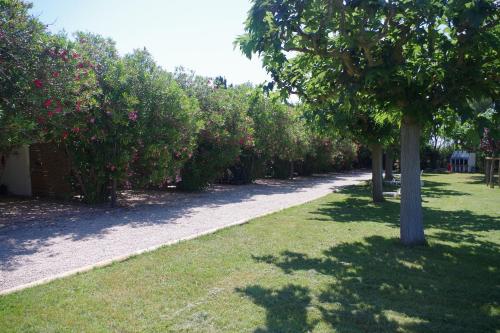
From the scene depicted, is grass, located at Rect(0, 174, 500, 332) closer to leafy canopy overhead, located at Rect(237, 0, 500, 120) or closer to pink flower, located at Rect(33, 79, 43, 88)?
leafy canopy overhead, located at Rect(237, 0, 500, 120)

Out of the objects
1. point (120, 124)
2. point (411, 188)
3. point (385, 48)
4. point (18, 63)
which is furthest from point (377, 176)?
point (18, 63)

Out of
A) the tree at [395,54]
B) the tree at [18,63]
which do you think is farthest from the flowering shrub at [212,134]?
the tree at [395,54]

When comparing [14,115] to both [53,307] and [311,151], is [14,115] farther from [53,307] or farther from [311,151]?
[311,151]

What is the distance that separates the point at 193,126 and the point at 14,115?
18.5ft

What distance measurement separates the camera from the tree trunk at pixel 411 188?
24.1 ft

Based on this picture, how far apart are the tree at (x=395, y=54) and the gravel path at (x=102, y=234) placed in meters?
3.63

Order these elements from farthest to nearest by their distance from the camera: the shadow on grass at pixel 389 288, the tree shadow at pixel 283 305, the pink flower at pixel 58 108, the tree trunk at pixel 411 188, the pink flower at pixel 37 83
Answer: the pink flower at pixel 58 108 → the pink flower at pixel 37 83 → the tree trunk at pixel 411 188 → the shadow on grass at pixel 389 288 → the tree shadow at pixel 283 305

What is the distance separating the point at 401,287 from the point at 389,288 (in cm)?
17

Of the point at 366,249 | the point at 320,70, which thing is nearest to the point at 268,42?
the point at 320,70

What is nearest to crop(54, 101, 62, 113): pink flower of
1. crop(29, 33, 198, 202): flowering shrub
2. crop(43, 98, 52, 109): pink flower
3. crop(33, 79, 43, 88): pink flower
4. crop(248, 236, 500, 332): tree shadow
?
crop(43, 98, 52, 109): pink flower

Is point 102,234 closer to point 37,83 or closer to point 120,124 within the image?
point 37,83

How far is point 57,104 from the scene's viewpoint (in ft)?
27.0

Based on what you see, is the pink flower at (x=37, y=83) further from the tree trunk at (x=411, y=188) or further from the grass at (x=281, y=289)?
the tree trunk at (x=411, y=188)

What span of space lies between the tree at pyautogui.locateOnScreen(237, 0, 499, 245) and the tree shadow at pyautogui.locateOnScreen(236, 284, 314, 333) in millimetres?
2982
